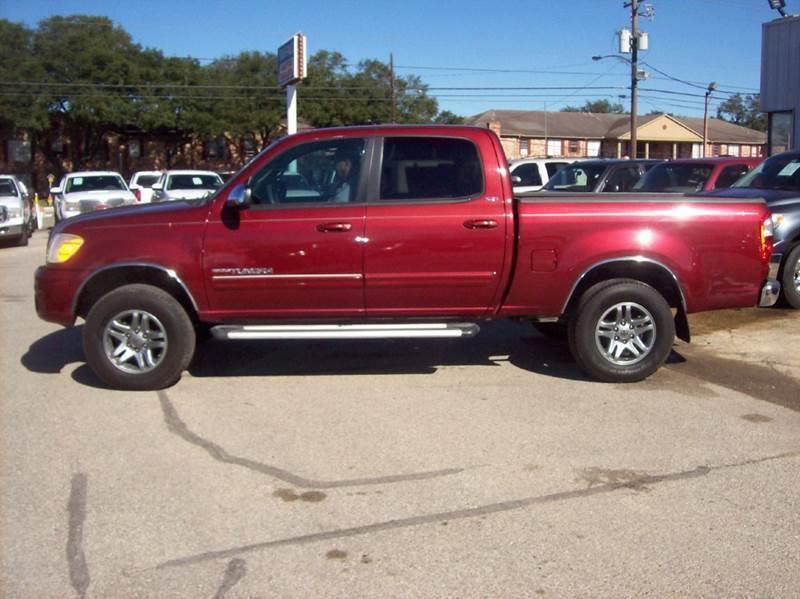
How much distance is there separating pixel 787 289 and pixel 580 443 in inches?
218

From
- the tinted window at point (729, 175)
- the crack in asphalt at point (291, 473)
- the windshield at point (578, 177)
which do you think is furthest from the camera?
the windshield at point (578, 177)

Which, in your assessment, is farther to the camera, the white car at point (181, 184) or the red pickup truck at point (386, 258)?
the white car at point (181, 184)

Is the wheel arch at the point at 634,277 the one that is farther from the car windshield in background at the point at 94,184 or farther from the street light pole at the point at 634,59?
the street light pole at the point at 634,59

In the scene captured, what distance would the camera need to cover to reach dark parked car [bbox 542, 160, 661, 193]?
48.0 ft

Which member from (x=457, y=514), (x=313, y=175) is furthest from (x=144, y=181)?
(x=457, y=514)

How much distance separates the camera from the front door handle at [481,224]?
253 inches

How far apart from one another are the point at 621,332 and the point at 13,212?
54.7 ft

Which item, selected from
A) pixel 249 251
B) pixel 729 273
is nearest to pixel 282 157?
pixel 249 251

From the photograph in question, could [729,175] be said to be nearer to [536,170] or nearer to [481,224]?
[536,170]

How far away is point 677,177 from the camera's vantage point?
13156 mm

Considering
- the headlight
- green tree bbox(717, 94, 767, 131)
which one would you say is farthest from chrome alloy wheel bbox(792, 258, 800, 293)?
green tree bbox(717, 94, 767, 131)

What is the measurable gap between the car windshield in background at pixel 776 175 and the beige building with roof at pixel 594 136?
51.7 meters

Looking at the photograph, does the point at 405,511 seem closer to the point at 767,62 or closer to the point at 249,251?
the point at 249,251

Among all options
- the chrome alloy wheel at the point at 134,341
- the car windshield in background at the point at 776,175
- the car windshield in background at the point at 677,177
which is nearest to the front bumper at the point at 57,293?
the chrome alloy wheel at the point at 134,341
